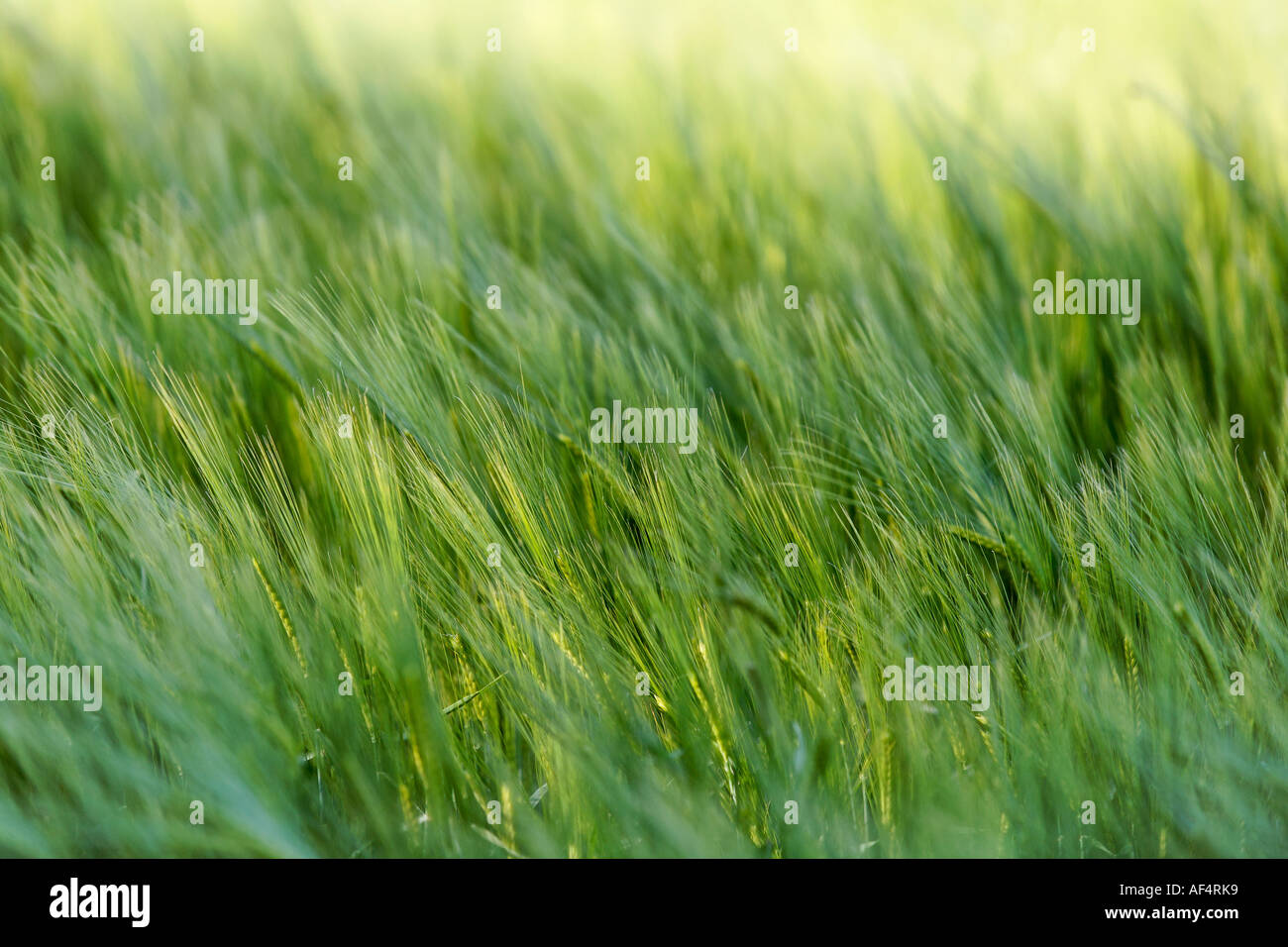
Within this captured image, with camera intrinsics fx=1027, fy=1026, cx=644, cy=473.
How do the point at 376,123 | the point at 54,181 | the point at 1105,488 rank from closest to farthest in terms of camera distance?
the point at 1105,488, the point at 54,181, the point at 376,123

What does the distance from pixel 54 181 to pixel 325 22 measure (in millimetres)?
455

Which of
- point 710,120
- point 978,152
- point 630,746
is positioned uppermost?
point 710,120

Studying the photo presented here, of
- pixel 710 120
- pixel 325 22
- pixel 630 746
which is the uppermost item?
pixel 325 22

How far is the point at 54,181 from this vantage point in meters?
1.15

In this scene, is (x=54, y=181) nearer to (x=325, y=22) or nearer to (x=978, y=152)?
(x=325, y=22)

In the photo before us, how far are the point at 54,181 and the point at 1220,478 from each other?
123 cm

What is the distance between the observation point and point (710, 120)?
1.28m

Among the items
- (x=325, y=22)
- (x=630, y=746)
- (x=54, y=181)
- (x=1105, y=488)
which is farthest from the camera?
(x=325, y=22)

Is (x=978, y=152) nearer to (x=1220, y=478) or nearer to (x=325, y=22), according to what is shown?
(x=1220, y=478)

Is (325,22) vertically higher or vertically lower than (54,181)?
higher

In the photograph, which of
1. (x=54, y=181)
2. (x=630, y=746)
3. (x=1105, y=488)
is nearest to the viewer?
(x=630, y=746)
